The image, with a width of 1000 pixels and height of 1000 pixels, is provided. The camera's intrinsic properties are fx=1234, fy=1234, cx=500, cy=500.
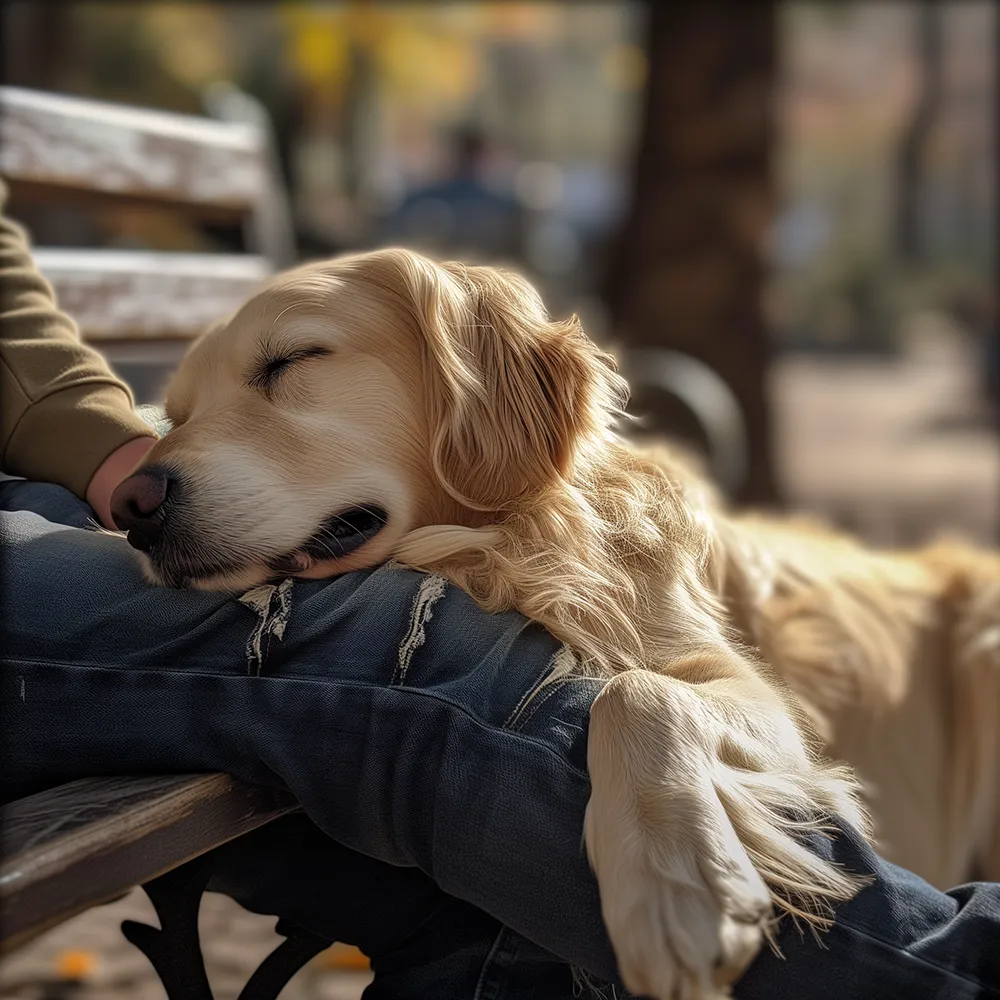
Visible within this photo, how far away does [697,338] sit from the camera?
6.60 meters

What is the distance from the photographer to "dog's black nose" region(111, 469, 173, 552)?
5.73 feet

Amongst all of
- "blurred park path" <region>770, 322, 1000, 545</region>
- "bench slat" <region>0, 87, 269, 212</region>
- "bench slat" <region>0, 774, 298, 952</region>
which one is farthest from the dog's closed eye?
"blurred park path" <region>770, 322, 1000, 545</region>

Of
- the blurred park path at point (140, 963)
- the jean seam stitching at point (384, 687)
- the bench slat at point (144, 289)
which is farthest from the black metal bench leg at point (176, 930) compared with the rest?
the bench slat at point (144, 289)

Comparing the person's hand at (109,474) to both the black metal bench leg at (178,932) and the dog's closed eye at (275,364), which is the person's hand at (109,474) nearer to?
the dog's closed eye at (275,364)

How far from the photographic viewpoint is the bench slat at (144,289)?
3129 millimetres

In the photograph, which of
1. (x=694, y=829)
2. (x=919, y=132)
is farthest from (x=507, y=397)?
(x=919, y=132)

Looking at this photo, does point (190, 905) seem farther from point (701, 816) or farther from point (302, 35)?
point (302, 35)

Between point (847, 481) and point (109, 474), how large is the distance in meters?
8.06

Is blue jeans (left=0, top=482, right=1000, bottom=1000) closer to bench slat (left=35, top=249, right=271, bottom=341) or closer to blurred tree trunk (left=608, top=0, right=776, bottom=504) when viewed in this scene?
bench slat (left=35, top=249, right=271, bottom=341)

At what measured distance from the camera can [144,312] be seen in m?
3.36

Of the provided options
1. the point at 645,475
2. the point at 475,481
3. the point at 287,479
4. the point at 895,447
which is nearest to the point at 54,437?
the point at 287,479

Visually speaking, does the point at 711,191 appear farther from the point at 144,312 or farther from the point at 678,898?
the point at 678,898

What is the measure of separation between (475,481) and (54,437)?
2.28ft

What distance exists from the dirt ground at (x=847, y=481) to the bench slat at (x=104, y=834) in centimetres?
55
